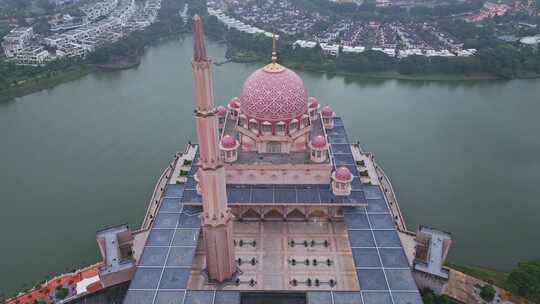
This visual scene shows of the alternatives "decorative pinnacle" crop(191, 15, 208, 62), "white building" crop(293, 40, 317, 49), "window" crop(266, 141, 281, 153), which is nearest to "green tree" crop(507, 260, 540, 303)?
"window" crop(266, 141, 281, 153)

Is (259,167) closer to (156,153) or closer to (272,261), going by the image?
(272,261)

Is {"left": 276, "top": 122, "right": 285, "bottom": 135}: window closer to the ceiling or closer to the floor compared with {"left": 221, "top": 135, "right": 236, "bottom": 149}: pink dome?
closer to the ceiling

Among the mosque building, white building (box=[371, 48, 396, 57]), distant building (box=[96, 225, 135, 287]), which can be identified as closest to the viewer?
the mosque building

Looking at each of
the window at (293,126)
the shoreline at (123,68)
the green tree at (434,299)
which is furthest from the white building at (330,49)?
the green tree at (434,299)

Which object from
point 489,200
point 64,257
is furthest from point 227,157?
point 489,200

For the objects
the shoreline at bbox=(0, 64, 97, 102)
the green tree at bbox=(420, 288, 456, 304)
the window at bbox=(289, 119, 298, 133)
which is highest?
the window at bbox=(289, 119, 298, 133)

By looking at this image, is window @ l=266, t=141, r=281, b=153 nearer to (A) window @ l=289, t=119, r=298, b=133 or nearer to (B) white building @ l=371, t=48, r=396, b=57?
(A) window @ l=289, t=119, r=298, b=133

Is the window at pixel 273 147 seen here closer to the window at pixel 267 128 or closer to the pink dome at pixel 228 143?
the window at pixel 267 128
